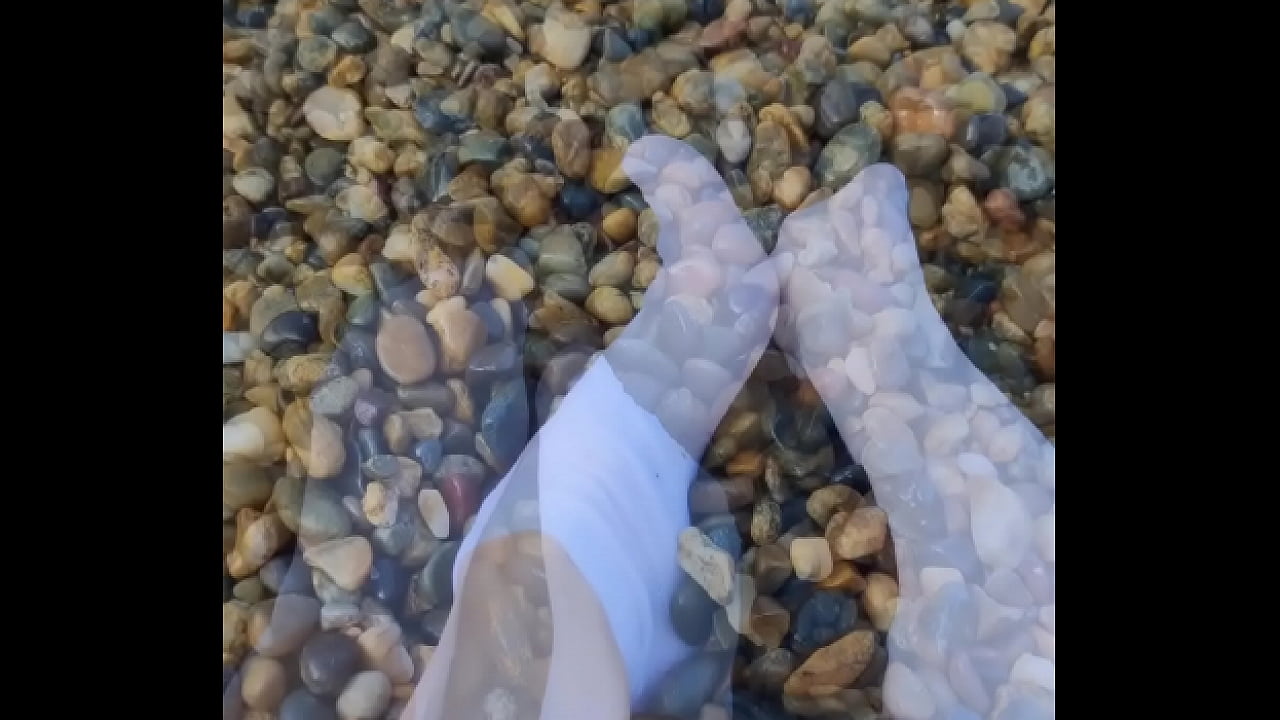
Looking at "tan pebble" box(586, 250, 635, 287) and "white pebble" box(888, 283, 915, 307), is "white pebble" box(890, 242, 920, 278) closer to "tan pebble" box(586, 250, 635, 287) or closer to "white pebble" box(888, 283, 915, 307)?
"white pebble" box(888, 283, 915, 307)

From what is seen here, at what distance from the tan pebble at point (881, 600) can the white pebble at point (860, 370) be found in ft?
0.42

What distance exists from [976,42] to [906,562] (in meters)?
0.41

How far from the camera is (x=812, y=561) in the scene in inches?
25.9

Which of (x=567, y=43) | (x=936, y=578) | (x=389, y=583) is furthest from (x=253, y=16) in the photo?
(x=936, y=578)

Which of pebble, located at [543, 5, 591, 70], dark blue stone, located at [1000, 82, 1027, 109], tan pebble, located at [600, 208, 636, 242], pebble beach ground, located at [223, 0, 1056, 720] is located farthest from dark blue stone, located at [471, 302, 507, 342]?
dark blue stone, located at [1000, 82, 1027, 109]

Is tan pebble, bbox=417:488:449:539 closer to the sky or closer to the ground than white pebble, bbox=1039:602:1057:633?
closer to the ground

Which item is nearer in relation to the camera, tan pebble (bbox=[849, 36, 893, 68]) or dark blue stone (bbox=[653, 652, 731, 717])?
dark blue stone (bbox=[653, 652, 731, 717])

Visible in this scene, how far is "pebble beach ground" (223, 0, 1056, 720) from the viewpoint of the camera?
2.13ft

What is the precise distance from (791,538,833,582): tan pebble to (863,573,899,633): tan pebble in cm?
3

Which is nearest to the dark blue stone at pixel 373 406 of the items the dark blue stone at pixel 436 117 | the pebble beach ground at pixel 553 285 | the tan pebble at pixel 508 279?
the pebble beach ground at pixel 553 285

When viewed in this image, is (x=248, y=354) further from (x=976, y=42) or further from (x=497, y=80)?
(x=976, y=42)

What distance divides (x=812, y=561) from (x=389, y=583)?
28 cm

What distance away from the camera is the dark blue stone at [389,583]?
664mm

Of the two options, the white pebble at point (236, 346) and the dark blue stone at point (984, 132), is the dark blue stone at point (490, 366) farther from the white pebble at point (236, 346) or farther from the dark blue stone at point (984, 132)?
the dark blue stone at point (984, 132)
